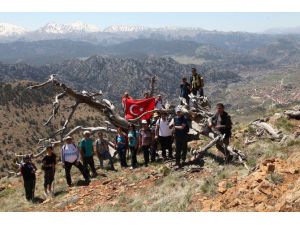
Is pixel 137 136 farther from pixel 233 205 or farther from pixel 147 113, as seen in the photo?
pixel 233 205

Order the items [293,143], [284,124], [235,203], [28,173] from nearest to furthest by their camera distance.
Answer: [235,203] → [293,143] → [28,173] → [284,124]

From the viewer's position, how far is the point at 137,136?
18.2 m

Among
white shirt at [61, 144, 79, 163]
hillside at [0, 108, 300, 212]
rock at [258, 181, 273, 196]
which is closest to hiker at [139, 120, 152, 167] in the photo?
hillside at [0, 108, 300, 212]

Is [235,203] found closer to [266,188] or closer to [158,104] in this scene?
[266,188]

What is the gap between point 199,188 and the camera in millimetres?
12664

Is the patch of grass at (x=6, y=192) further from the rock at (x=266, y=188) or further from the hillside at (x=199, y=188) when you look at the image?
the rock at (x=266, y=188)

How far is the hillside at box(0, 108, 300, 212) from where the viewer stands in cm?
1025

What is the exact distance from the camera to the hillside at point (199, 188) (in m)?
10.2

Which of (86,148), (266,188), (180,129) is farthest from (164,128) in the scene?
(266,188)

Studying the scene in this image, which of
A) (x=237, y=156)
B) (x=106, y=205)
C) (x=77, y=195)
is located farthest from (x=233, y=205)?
(x=77, y=195)

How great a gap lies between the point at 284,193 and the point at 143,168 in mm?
8789

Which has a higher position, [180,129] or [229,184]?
[180,129]

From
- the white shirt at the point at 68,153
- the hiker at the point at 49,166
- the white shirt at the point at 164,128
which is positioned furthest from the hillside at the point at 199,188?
the white shirt at the point at 164,128

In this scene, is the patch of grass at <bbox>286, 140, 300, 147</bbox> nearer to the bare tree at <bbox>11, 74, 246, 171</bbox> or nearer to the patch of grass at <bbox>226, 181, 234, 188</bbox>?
the patch of grass at <bbox>226, 181, 234, 188</bbox>
